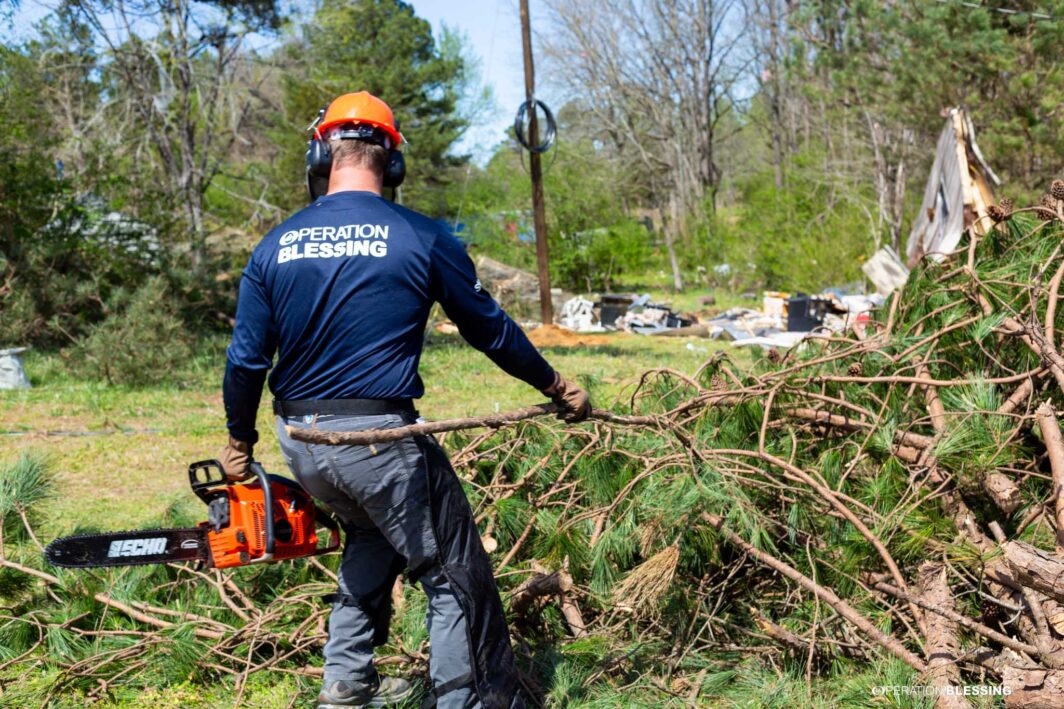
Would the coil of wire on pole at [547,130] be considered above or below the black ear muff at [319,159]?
above

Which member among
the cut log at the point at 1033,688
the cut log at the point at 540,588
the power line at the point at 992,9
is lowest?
the cut log at the point at 1033,688

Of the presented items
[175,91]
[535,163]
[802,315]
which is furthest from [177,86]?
[802,315]

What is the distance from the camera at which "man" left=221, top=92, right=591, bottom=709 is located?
102 inches

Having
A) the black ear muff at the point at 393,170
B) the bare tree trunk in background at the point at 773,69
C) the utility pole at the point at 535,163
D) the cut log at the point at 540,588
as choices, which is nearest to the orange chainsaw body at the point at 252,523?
the cut log at the point at 540,588

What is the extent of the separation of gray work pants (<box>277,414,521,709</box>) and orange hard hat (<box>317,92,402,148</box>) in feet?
2.82

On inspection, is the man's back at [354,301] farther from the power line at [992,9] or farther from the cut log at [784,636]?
the power line at [992,9]

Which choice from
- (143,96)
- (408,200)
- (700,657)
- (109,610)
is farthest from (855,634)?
(408,200)

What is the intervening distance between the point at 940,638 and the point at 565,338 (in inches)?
430

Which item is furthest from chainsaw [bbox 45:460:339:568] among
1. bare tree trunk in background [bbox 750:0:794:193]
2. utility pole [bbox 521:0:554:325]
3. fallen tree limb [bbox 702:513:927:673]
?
bare tree trunk in background [bbox 750:0:794:193]

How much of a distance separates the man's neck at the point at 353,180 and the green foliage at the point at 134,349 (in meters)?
6.62

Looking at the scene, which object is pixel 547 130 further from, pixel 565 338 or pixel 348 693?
pixel 348 693

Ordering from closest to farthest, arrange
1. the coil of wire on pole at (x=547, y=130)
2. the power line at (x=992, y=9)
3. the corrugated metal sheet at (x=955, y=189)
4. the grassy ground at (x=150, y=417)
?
the grassy ground at (x=150, y=417), the corrugated metal sheet at (x=955, y=189), the power line at (x=992, y=9), the coil of wire on pole at (x=547, y=130)

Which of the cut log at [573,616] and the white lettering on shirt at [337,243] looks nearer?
the white lettering on shirt at [337,243]

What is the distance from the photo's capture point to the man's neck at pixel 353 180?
9.11 ft
